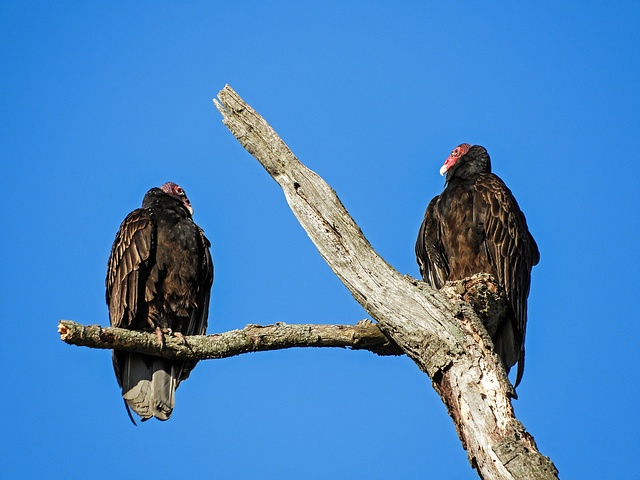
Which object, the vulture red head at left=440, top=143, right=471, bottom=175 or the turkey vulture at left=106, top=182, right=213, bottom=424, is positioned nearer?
the turkey vulture at left=106, top=182, right=213, bottom=424

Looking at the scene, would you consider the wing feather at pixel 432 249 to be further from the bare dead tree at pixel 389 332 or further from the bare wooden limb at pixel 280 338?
the bare wooden limb at pixel 280 338

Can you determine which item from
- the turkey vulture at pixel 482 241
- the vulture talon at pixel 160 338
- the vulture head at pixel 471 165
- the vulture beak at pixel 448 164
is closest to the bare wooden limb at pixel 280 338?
the vulture talon at pixel 160 338

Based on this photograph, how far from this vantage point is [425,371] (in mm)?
3672

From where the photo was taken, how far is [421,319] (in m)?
3.73

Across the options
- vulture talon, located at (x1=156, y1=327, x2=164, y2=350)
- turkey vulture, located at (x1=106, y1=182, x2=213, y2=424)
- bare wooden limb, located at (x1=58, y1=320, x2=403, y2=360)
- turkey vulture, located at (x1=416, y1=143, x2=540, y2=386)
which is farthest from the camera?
turkey vulture, located at (x1=106, y1=182, x2=213, y2=424)

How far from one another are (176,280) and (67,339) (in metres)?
1.67

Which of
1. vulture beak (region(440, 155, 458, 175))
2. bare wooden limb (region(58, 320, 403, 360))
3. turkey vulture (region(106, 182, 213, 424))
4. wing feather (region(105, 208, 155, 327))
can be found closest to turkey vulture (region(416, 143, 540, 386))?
vulture beak (region(440, 155, 458, 175))

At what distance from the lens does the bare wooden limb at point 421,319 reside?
3.17 meters

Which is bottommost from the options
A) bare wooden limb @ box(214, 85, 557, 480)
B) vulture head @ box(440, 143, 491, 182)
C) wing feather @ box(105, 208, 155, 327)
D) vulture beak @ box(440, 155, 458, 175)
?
bare wooden limb @ box(214, 85, 557, 480)

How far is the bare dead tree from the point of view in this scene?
321cm

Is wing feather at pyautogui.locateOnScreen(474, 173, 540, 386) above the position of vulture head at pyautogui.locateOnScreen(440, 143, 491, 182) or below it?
below

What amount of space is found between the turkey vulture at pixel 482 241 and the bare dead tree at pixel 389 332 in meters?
0.47

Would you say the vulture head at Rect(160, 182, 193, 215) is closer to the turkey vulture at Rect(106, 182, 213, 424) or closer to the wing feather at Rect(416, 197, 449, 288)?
the turkey vulture at Rect(106, 182, 213, 424)

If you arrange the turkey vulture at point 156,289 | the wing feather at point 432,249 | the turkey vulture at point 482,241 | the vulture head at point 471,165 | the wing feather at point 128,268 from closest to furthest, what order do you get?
the turkey vulture at point 482,241, the turkey vulture at point 156,289, the wing feather at point 128,268, the wing feather at point 432,249, the vulture head at point 471,165
